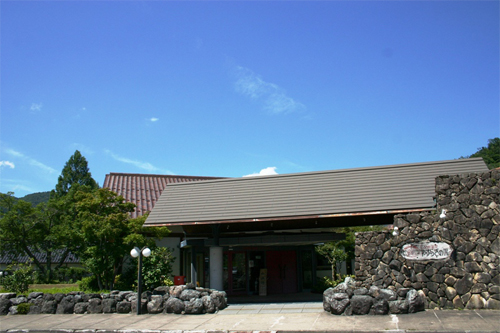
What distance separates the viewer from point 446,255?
1323 cm

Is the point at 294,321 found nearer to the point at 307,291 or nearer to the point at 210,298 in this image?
the point at 210,298

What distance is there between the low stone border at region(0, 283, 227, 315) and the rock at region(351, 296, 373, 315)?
15.5ft

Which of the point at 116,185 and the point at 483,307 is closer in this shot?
the point at 483,307

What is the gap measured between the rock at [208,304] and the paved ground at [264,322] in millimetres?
A: 346

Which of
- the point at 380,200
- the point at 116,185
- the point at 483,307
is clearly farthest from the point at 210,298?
the point at 116,185

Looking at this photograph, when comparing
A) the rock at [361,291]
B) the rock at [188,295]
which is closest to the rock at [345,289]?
the rock at [361,291]

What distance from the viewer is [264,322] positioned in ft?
42.0

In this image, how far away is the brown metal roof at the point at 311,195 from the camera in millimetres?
15841

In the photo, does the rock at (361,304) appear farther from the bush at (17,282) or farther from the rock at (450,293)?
the bush at (17,282)

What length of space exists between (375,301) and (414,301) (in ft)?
3.60

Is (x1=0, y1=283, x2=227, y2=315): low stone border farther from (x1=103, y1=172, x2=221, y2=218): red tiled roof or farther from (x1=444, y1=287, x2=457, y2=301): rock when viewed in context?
(x1=103, y1=172, x2=221, y2=218): red tiled roof

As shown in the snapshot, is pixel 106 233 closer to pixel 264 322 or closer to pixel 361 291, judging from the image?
pixel 264 322

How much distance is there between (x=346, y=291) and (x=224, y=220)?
5.28 meters

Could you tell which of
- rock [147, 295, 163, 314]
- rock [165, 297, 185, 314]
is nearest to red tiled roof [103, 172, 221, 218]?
rock [147, 295, 163, 314]
